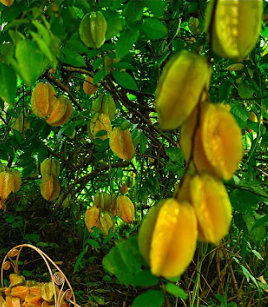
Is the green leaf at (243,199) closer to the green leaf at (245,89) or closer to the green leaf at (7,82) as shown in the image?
the green leaf at (245,89)

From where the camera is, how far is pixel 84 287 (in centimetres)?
211

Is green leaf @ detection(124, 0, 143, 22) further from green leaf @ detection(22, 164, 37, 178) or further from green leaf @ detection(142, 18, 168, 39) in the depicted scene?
green leaf @ detection(22, 164, 37, 178)

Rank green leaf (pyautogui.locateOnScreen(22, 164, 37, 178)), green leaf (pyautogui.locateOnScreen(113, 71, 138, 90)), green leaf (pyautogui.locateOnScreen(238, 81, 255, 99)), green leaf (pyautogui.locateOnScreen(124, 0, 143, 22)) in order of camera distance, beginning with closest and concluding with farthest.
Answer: green leaf (pyautogui.locateOnScreen(124, 0, 143, 22)), green leaf (pyautogui.locateOnScreen(113, 71, 138, 90)), green leaf (pyautogui.locateOnScreen(238, 81, 255, 99)), green leaf (pyautogui.locateOnScreen(22, 164, 37, 178))

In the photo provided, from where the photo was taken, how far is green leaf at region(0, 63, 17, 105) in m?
0.50

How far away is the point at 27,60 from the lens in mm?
432

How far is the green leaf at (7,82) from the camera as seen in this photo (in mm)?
498

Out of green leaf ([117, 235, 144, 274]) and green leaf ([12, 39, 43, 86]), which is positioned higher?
green leaf ([12, 39, 43, 86])

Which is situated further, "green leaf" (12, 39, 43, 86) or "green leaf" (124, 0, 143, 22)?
"green leaf" (124, 0, 143, 22)

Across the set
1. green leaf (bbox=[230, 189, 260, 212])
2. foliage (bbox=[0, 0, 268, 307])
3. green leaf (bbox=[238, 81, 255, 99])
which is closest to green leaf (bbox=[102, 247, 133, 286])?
foliage (bbox=[0, 0, 268, 307])

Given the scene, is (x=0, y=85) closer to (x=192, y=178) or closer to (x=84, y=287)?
(x=192, y=178)

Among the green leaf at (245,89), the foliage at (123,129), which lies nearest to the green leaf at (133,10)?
the foliage at (123,129)

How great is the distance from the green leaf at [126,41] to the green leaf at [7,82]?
21 cm

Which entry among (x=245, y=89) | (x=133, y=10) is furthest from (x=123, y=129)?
(x=133, y=10)

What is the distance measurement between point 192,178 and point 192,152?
0.02 meters
